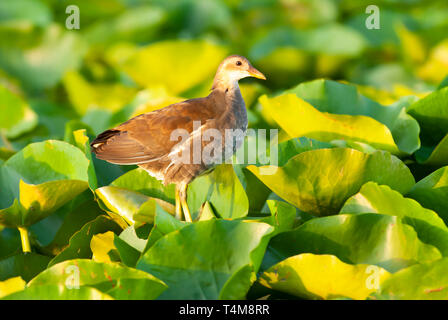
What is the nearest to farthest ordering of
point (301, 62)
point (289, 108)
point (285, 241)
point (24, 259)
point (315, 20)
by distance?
point (285, 241) → point (24, 259) → point (289, 108) → point (301, 62) → point (315, 20)

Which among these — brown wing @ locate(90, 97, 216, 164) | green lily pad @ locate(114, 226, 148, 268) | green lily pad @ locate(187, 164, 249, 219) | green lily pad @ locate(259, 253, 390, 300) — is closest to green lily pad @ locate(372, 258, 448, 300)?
green lily pad @ locate(259, 253, 390, 300)

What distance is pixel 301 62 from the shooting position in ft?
13.2

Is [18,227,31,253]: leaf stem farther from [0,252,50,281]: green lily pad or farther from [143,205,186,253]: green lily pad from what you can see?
[143,205,186,253]: green lily pad

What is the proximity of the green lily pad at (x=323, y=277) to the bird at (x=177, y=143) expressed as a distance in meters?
0.38

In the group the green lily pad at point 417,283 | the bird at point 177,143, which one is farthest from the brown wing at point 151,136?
the green lily pad at point 417,283

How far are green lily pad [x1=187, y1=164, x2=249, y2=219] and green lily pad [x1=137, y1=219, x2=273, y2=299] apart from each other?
8.6 inches

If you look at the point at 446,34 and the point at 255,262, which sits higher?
the point at 446,34

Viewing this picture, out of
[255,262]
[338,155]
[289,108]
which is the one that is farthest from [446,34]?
[255,262]

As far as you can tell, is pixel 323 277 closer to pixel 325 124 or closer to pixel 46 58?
pixel 325 124

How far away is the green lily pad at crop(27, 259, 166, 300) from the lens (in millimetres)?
1355

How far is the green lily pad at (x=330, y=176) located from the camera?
1.59 meters

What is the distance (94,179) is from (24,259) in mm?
273

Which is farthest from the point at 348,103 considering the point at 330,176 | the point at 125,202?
the point at 125,202
